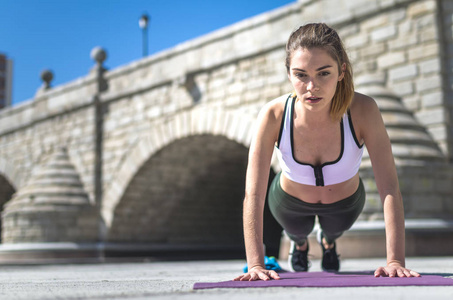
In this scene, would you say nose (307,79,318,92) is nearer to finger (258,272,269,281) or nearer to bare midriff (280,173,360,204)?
bare midriff (280,173,360,204)

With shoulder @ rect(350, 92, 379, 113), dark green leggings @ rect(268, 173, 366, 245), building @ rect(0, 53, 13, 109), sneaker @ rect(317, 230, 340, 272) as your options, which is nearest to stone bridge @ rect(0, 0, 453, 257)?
sneaker @ rect(317, 230, 340, 272)

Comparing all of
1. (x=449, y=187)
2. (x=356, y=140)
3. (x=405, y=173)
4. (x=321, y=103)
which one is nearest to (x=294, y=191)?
(x=356, y=140)

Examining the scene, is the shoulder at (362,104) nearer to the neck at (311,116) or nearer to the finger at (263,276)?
the neck at (311,116)

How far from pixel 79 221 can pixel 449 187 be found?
8.08 m

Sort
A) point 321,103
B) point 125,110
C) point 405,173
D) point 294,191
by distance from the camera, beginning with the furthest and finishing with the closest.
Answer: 1. point 125,110
2. point 405,173
3. point 294,191
4. point 321,103

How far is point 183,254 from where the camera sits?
13344 mm

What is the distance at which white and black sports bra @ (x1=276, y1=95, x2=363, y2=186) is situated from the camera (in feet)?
9.23

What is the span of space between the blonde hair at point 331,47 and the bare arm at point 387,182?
13cm

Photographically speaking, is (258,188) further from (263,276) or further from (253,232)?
(263,276)

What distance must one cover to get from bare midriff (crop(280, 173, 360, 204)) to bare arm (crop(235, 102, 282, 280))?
410 millimetres

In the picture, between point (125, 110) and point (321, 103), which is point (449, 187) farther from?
point (125, 110)

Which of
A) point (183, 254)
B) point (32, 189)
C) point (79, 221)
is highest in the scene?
point (32, 189)

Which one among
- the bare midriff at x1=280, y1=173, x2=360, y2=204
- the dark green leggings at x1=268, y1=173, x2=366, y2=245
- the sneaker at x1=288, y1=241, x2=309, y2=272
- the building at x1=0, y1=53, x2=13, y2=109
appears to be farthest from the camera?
the building at x1=0, y1=53, x2=13, y2=109

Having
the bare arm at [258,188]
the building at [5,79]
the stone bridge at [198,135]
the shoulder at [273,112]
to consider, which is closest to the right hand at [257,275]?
the bare arm at [258,188]
